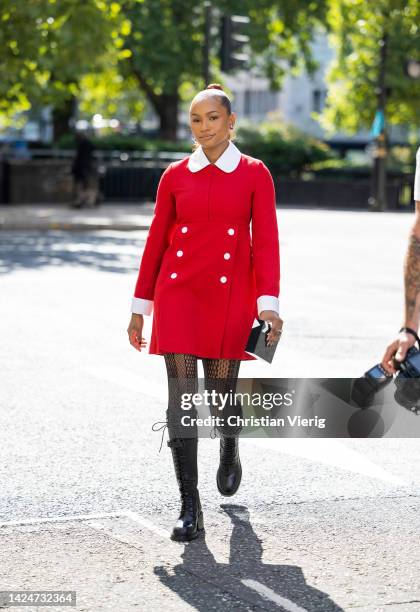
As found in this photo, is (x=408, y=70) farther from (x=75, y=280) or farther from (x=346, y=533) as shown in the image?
(x=346, y=533)

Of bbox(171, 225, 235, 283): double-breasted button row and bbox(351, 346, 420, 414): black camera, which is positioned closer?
bbox(351, 346, 420, 414): black camera

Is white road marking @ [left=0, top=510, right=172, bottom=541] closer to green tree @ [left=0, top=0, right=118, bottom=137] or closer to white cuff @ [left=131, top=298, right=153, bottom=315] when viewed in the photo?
white cuff @ [left=131, top=298, right=153, bottom=315]

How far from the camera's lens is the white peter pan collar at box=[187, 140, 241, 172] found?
5359mm

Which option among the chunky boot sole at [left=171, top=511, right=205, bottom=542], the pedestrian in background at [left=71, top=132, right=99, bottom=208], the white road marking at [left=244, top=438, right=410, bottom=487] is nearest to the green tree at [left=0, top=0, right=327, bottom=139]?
the pedestrian in background at [left=71, top=132, right=99, bottom=208]

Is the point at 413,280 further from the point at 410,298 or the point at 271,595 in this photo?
the point at 271,595

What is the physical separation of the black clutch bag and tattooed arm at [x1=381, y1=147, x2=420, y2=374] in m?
0.84

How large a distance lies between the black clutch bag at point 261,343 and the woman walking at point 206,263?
0.19 feet

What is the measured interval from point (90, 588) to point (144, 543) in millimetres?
603

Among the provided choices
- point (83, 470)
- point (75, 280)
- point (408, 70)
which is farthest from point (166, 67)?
point (83, 470)

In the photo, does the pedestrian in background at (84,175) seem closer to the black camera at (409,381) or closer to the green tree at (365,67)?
the green tree at (365,67)

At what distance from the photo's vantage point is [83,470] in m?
6.52

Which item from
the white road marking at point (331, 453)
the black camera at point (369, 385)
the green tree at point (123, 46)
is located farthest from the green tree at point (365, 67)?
the black camera at point (369, 385)

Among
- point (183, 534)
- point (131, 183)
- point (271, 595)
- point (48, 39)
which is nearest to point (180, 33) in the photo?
point (131, 183)

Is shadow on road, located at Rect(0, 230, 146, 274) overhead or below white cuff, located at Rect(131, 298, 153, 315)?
below
